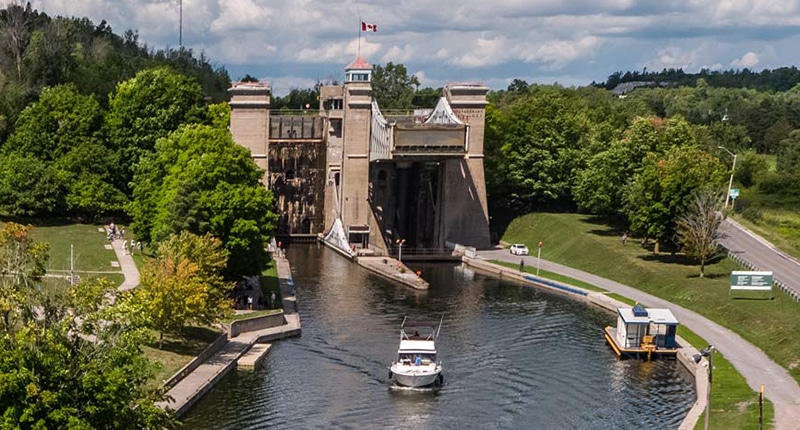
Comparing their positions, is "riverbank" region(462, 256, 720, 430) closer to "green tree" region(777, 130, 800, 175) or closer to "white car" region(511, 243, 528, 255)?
"white car" region(511, 243, 528, 255)

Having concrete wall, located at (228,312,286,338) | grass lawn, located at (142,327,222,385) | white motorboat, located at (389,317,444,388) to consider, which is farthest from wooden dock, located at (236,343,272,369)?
white motorboat, located at (389,317,444,388)

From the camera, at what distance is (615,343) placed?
74688mm

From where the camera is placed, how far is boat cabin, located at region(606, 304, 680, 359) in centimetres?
7250

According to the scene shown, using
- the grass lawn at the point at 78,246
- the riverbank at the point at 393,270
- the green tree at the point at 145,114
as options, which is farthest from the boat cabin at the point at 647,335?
the green tree at the point at 145,114

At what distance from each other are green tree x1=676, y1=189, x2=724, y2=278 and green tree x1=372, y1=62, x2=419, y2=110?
285ft

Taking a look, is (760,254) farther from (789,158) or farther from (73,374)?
(73,374)

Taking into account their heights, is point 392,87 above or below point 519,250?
above

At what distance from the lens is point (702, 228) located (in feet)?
297

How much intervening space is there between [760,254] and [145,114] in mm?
64873

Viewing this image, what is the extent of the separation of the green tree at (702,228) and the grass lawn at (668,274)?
1996 mm

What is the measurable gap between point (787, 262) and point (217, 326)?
50.4 meters

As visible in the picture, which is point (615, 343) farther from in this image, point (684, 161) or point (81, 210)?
point (81, 210)

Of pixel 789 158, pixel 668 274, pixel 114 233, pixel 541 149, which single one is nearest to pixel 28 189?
pixel 114 233

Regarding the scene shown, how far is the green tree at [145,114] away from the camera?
112 m
